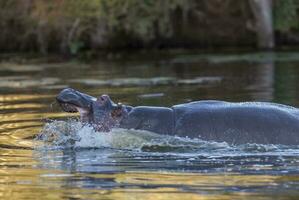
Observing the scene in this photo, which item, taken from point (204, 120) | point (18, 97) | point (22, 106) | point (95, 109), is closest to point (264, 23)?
point (18, 97)

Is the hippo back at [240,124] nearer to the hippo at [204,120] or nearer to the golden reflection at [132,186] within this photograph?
the hippo at [204,120]

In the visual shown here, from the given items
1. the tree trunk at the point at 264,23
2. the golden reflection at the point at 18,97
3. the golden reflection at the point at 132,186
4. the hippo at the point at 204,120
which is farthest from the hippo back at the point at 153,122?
the tree trunk at the point at 264,23

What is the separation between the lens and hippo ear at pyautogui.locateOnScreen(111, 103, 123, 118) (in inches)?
336

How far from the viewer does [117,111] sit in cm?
854

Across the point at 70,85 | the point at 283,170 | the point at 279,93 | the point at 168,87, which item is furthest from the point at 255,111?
the point at 70,85

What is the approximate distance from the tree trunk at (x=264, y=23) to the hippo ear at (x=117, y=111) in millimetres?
16762

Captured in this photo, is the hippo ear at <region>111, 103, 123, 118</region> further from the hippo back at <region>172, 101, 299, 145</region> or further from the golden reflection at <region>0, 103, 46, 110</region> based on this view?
the golden reflection at <region>0, 103, 46, 110</region>

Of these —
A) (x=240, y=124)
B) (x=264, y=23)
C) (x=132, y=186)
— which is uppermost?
(x=264, y=23)

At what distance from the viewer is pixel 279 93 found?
13.5m

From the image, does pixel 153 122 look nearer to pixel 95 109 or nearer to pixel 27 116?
pixel 95 109

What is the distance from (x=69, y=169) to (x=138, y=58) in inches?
627

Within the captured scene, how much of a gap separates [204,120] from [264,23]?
16.9m

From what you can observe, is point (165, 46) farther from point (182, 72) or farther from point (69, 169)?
point (69, 169)

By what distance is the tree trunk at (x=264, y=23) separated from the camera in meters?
25.0
